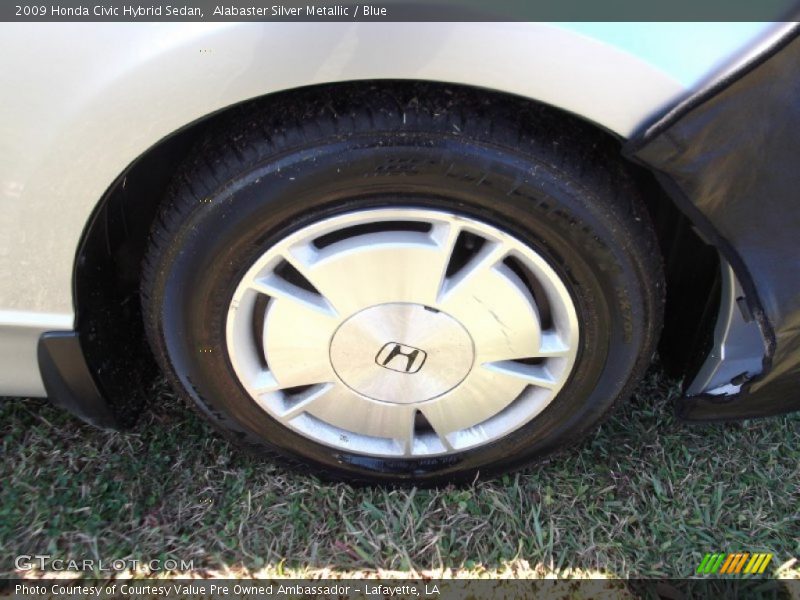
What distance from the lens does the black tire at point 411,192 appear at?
1.30 m

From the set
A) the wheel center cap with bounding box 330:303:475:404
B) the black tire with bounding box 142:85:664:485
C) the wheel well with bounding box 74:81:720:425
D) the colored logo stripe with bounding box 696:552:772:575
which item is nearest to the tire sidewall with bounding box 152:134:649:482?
the black tire with bounding box 142:85:664:485

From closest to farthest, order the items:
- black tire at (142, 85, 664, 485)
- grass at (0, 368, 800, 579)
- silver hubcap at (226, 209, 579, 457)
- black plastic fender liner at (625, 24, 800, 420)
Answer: black plastic fender liner at (625, 24, 800, 420), black tire at (142, 85, 664, 485), silver hubcap at (226, 209, 579, 457), grass at (0, 368, 800, 579)

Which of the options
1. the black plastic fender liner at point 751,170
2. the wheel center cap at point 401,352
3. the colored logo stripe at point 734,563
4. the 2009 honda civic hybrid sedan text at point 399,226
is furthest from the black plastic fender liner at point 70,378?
the colored logo stripe at point 734,563

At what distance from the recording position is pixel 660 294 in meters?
1.49

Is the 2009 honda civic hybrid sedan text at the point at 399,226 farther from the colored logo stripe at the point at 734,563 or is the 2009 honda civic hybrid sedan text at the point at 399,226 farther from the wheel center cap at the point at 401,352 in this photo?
the colored logo stripe at the point at 734,563

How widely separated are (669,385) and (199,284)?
1339 mm

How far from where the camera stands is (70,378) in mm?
1617

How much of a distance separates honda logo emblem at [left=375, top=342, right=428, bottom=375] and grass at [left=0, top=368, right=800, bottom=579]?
1.30 feet

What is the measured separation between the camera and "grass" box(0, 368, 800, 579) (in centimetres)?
170

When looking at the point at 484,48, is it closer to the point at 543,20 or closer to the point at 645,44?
the point at 543,20

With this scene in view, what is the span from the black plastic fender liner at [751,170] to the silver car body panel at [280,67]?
0.14 ft

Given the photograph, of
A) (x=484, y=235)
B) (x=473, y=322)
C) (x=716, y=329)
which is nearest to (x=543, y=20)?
(x=484, y=235)

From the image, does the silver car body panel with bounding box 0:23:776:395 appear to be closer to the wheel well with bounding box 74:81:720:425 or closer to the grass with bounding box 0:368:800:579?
the wheel well with bounding box 74:81:720:425

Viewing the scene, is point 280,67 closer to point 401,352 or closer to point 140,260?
point 401,352
